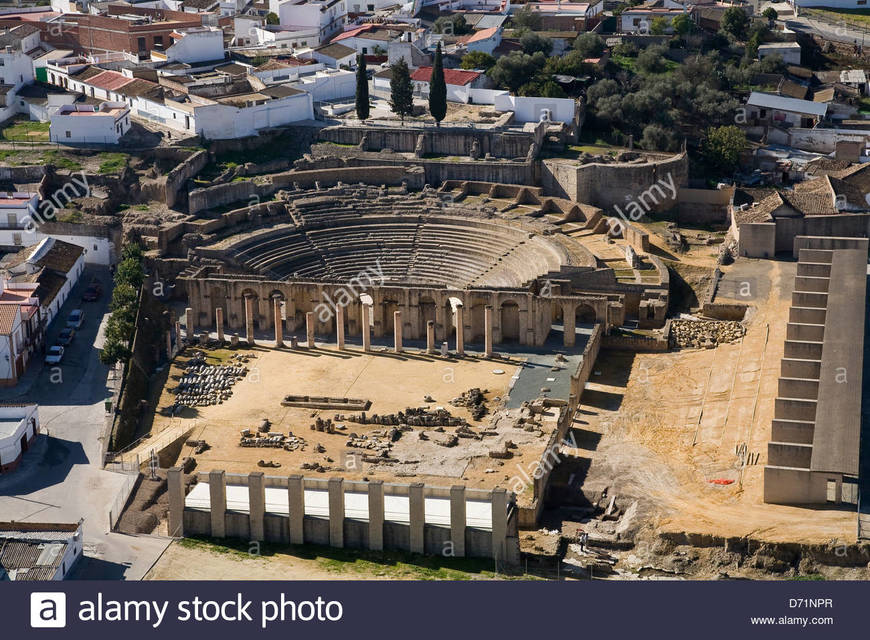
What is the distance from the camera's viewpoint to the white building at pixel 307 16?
11706cm

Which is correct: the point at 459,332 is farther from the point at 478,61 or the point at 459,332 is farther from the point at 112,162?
the point at 478,61

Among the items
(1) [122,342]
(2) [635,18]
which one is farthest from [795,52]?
(1) [122,342]

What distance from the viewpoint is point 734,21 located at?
402ft

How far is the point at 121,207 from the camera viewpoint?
94.0m

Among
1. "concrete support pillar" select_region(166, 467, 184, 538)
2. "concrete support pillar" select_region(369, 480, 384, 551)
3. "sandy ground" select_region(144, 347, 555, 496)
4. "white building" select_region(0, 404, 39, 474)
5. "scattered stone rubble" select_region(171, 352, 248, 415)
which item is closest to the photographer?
"concrete support pillar" select_region(369, 480, 384, 551)

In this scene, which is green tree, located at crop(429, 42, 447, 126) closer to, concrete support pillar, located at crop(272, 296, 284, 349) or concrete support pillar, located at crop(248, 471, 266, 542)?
concrete support pillar, located at crop(272, 296, 284, 349)

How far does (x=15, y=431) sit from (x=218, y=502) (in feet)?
36.2

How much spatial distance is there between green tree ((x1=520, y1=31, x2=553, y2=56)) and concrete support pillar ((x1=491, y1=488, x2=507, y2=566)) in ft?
195

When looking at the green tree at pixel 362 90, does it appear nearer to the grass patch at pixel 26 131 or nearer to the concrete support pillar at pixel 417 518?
the grass patch at pixel 26 131

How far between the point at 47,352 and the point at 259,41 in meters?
44.2

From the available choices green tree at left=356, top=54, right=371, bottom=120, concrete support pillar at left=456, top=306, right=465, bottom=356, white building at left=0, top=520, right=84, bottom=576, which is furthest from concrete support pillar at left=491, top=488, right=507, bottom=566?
green tree at left=356, top=54, right=371, bottom=120

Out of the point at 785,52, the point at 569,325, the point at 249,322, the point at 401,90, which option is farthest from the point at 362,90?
the point at 785,52

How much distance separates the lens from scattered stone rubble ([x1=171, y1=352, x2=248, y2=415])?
77.4 meters

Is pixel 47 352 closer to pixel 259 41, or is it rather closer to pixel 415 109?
pixel 415 109
